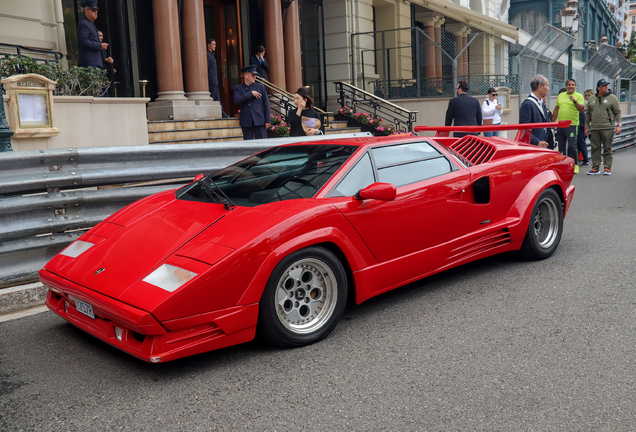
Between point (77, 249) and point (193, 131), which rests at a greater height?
point (193, 131)

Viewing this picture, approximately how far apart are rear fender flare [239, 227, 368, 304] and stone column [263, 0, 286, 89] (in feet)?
41.3

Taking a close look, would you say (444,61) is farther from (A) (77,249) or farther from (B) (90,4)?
(A) (77,249)

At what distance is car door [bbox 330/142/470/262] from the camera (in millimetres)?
4047

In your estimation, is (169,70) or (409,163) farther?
(169,70)

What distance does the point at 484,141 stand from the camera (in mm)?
5582

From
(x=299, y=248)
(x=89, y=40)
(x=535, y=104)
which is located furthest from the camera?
(x=89, y=40)

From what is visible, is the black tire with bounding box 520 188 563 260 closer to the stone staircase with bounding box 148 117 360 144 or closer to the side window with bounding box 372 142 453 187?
the side window with bounding box 372 142 453 187

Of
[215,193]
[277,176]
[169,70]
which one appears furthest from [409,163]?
[169,70]

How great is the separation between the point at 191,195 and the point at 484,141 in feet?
9.19

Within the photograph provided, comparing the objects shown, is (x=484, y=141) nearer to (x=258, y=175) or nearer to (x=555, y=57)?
(x=258, y=175)

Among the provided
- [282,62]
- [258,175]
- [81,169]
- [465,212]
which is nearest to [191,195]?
[258,175]

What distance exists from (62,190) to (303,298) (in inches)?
100

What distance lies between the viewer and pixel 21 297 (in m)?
4.43

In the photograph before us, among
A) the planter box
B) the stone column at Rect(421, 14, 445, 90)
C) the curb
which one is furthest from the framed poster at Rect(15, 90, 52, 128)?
the stone column at Rect(421, 14, 445, 90)
